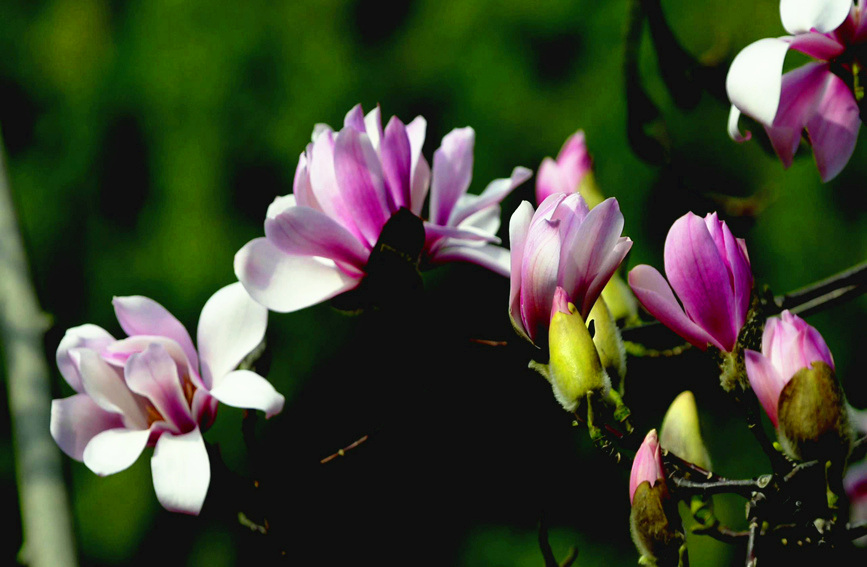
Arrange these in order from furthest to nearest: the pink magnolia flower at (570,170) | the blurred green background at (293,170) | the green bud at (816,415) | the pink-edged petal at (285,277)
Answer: the blurred green background at (293,170), the pink magnolia flower at (570,170), the pink-edged petal at (285,277), the green bud at (816,415)

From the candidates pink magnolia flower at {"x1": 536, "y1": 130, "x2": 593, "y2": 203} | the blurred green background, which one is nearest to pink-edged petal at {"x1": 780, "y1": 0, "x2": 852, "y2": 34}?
pink magnolia flower at {"x1": 536, "y1": 130, "x2": 593, "y2": 203}

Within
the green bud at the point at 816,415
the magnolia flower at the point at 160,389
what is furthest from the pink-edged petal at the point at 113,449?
the green bud at the point at 816,415

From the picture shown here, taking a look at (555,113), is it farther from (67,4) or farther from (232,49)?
(67,4)

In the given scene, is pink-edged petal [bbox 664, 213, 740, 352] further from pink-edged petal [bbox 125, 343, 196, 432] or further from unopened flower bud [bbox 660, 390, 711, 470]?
pink-edged petal [bbox 125, 343, 196, 432]

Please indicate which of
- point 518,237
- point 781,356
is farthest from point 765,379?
point 518,237

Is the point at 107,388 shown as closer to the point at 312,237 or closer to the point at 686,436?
the point at 312,237

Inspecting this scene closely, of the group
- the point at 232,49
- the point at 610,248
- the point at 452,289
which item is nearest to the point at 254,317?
the point at 610,248

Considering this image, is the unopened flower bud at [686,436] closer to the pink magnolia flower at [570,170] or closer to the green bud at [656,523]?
the green bud at [656,523]
